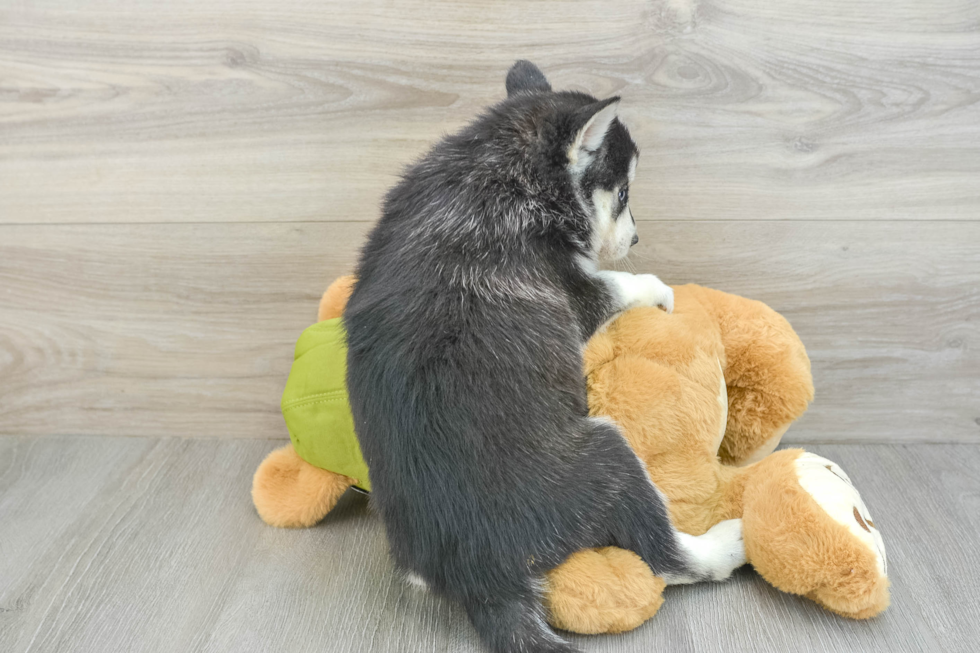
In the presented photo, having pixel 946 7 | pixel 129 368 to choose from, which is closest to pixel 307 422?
pixel 129 368

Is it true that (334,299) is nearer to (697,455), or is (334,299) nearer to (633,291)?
(633,291)

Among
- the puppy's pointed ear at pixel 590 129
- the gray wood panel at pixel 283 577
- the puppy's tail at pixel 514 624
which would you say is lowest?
the gray wood panel at pixel 283 577

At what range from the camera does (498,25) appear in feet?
4.78

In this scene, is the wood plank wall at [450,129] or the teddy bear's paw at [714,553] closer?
the teddy bear's paw at [714,553]

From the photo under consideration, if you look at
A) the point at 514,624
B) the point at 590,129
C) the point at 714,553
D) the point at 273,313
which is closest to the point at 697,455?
the point at 714,553

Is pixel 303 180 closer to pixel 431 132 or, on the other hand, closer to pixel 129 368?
pixel 431 132

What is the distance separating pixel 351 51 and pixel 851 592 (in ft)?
4.42

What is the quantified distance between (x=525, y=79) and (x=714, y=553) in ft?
2.93

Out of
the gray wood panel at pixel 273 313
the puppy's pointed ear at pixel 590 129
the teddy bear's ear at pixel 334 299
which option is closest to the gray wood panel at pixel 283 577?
the gray wood panel at pixel 273 313

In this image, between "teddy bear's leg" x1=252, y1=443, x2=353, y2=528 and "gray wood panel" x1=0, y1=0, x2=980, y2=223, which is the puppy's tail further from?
"gray wood panel" x1=0, y1=0, x2=980, y2=223

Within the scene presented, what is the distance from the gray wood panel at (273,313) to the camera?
154cm

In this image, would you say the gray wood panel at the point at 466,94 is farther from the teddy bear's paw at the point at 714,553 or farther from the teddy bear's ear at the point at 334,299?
the teddy bear's paw at the point at 714,553

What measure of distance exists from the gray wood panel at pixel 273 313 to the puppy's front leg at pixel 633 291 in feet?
1.06

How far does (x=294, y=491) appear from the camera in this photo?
145 centimetres
